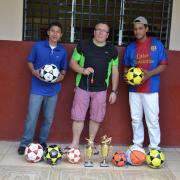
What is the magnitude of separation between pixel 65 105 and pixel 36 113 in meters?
0.63

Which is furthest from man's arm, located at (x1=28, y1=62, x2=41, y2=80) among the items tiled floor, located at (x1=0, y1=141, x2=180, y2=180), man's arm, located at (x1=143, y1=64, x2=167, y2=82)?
man's arm, located at (x1=143, y1=64, x2=167, y2=82)

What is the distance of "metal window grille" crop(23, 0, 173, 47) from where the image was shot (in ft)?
19.9

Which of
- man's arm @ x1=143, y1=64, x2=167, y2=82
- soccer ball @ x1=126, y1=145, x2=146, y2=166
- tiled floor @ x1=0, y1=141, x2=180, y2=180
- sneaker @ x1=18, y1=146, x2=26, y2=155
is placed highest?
man's arm @ x1=143, y1=64, x2=167, y2=82

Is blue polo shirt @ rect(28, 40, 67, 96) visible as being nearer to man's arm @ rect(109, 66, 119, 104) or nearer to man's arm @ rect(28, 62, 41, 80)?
man's arm @ rect(28, 62, 41, 80)

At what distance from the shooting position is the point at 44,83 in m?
5.31

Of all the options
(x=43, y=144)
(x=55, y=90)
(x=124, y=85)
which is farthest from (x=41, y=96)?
(x=124, y=85)

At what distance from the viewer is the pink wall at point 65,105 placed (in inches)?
226

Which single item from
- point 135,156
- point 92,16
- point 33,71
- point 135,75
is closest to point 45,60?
point 33,71

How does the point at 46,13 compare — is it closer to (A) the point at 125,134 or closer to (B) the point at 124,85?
(B) the point at 124,85

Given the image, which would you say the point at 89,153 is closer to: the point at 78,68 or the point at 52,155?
the point at 52,155

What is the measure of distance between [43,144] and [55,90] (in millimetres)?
831

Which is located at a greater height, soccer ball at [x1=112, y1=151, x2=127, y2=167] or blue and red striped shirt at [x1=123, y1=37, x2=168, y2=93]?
blue and red striped shirt at [x1=123, y1=37, x2=168, y2=93]

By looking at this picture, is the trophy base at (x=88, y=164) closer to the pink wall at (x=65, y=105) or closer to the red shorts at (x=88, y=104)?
the red shorts at (x=88, y=104)

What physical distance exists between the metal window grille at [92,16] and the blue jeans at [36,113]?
1184 millimetres
